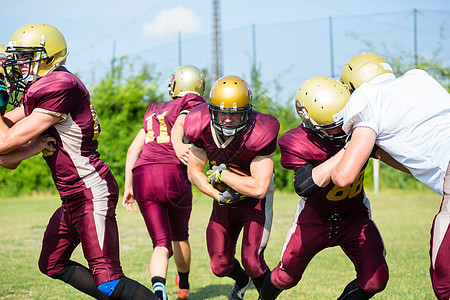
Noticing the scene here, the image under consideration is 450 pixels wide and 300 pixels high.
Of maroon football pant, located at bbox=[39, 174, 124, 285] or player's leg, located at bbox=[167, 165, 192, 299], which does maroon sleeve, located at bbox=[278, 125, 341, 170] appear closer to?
maroon football pant, located at bbox=[39, 174, 124, 285]

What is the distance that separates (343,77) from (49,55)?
190cm

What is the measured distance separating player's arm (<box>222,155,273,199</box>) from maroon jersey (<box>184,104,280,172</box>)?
8 cm

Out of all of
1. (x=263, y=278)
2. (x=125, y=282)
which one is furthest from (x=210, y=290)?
(x=125, y=282)

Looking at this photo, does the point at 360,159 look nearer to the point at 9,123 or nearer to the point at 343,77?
the point at 343,77

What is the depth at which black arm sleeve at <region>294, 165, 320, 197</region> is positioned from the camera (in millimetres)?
2961

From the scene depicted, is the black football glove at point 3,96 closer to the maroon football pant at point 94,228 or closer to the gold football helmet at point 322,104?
the maroon football pant at point 94,228

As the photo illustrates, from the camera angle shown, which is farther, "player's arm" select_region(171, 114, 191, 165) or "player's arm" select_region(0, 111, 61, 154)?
"player's arm" select_region(171, 114, 191, 165)

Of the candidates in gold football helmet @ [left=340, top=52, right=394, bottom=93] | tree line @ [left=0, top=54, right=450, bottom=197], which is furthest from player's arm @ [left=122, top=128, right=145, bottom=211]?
tree line @ [left=0, top=54, right=450, bottom=197]

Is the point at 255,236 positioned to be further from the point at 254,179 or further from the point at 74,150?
the point at 74,150

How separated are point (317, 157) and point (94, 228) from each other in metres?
1.47

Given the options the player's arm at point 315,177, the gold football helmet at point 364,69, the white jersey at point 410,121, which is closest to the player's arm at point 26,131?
the player's arm at point 315,177

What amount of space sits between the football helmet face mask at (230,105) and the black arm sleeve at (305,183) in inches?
23.1

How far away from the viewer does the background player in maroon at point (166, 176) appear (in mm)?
4117

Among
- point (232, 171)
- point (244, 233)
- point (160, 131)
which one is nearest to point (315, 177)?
point (232, 171)
